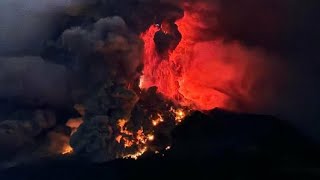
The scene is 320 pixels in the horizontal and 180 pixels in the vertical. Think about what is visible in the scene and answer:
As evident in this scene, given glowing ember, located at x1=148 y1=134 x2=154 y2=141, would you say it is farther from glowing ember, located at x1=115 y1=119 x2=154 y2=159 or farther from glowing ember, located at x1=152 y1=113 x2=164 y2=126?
glowing ember, located at x1=152 y1=113 x2=164 y2=126

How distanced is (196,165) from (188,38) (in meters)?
10.3

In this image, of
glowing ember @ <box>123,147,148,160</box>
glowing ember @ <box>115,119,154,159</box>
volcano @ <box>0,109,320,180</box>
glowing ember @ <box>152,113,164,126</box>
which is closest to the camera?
glowing ember @ <box>115,119,154,159</box>

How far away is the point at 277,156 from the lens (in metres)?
47.9

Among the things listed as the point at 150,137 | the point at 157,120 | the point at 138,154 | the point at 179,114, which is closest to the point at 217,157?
the point at 179,114

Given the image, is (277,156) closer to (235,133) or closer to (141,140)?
(235,133)

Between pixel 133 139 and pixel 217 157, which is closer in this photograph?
pixel 133 139

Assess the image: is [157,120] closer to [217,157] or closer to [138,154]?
[138,154]

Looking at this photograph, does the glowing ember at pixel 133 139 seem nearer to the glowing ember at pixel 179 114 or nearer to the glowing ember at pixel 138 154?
the glowing ember at pixel 138 154

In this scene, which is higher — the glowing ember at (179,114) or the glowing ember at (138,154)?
the glowing ember at (179,114)

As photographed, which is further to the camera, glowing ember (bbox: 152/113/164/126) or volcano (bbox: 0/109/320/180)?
glowing ember (bbox: 152/113/164/126)

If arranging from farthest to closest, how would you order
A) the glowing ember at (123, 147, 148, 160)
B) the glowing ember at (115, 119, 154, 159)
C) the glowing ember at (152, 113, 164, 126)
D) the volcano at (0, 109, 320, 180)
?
the glowing ember at (152, 113, 164, 126) < the volcano at (0, 109, 320, 180) < the glowing ember at (123, 147, 148, 160) < the glowing ember at (115, 119, 154, 159)

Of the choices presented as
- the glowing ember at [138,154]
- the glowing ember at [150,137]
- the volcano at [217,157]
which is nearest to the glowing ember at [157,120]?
the glowing ember at [150,137]

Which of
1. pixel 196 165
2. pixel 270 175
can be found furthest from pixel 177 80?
pixel 270 175

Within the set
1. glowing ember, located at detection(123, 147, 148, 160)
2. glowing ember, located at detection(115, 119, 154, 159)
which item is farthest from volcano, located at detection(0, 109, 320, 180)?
glowing ember, located at detection(115, 119, 154, 159)
